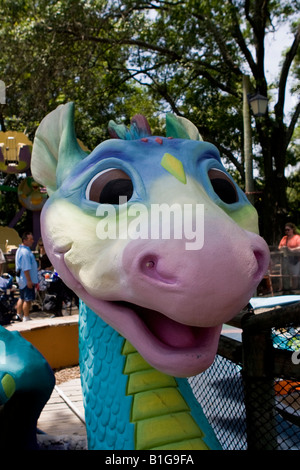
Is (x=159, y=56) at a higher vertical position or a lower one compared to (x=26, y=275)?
higher

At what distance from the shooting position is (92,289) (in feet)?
4.73

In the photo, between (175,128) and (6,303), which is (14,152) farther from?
(175,128)

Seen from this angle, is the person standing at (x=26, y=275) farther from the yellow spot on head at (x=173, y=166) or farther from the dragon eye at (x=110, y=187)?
the yellow spot on head at (x=173, y=166)

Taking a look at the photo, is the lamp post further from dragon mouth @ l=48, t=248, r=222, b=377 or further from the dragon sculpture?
dragon mouth @ l=48, t=248, r=222, b=377

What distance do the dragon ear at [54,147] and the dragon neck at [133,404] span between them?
0.63 metres

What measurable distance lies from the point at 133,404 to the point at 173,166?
83cm

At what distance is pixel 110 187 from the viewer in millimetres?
1516

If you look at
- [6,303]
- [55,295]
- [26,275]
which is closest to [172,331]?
[26,275]

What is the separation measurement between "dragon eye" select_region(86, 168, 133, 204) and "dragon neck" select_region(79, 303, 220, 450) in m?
0.52

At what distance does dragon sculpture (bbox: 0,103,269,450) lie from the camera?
1.24m

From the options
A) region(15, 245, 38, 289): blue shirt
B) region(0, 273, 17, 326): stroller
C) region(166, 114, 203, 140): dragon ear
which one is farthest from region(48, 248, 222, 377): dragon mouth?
region(15, 245, 38, 289): blue shirt

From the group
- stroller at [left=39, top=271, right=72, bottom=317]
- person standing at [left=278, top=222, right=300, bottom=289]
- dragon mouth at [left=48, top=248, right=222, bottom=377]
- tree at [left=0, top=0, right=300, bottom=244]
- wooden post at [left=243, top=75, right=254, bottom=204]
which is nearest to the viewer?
dragon mouth at [left=48, top=248, right=222, bottom=377]

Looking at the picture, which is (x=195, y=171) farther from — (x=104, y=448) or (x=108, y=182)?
(x=104, y=448)
